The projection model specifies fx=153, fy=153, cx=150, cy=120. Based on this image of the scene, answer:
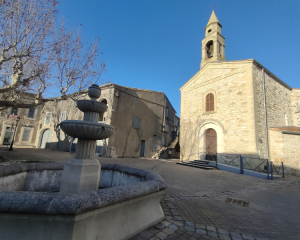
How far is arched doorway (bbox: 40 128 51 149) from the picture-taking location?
2112 centimetres

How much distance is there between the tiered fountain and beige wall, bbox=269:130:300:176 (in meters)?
11.5

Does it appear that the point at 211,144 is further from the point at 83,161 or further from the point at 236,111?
the point at 83,161

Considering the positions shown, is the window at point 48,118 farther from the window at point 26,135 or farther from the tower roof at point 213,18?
the tower roof at point 213,18

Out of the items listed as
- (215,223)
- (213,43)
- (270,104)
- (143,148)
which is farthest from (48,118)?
(270,104)

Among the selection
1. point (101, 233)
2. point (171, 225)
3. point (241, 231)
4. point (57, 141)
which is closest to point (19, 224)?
point (101, 233)

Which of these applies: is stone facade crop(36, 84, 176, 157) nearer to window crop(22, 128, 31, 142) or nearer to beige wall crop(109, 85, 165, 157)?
beige wall crop(109, 85, 165, 157)

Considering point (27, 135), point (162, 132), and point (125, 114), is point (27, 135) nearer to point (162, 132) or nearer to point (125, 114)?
point (125, 114)

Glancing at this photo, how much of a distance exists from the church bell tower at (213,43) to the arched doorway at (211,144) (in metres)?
6.74

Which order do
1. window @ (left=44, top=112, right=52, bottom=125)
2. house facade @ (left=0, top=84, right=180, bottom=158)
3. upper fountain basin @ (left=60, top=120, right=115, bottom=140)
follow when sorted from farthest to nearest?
1. window @ (left=44, top=112, right=52, bottom=125)
2. house facade @ (left=0, top=84, right=180, bottom=158)
3. upper fountain basin @ (left=60, top=120, right=115, bottom=140)

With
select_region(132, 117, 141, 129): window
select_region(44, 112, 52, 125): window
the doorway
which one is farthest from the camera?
select_region(44, 112, 52, 125): window

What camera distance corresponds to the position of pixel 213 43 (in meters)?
14.4

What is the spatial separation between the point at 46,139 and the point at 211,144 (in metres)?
21.7

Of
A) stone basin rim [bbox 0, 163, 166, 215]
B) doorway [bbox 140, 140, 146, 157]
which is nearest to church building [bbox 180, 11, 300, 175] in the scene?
doorway [bbox 140, 140, 146, 157]

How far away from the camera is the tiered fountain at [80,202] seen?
1500mm
